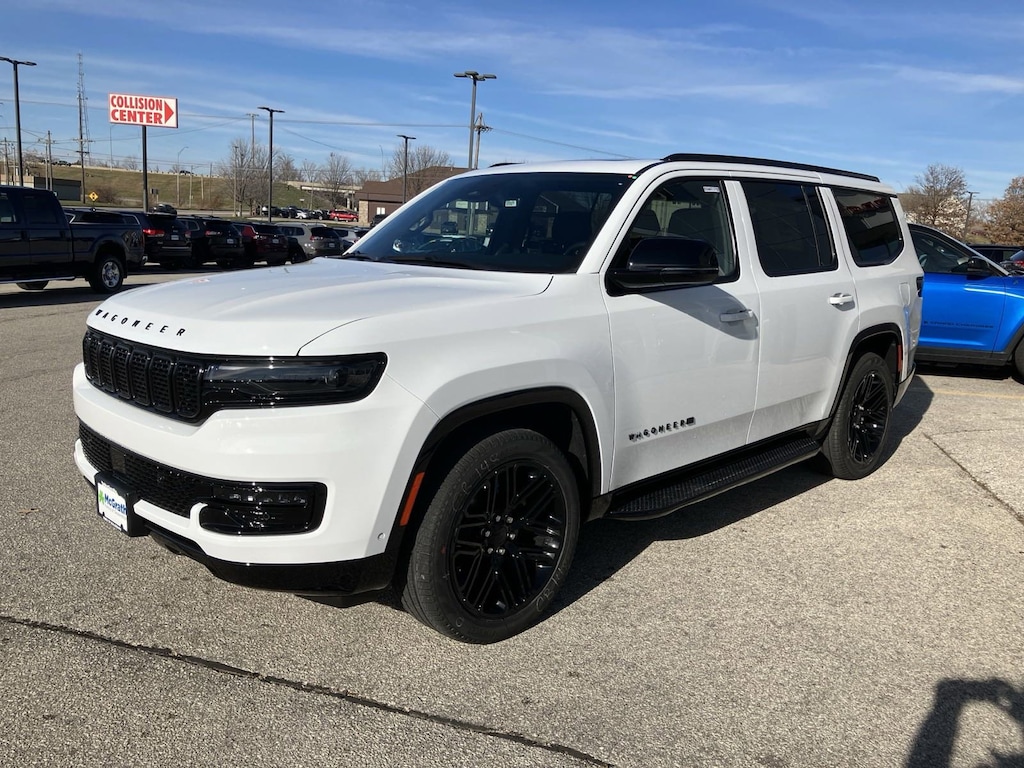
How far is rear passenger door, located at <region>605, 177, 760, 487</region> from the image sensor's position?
147 inches

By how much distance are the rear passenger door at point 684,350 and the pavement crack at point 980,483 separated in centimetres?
209

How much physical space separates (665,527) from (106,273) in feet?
48.3

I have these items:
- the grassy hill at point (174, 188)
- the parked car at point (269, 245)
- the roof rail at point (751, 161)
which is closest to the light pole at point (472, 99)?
the parked car at point (269, 245)

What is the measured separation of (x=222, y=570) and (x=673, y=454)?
208 cm

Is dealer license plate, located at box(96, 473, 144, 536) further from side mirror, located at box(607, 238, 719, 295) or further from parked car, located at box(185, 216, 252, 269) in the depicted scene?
parked car, located at box(185, 216, 252, 269)

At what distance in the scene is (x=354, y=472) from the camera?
2.85m

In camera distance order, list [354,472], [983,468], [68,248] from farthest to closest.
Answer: [68,248], [983,468], [354,472]

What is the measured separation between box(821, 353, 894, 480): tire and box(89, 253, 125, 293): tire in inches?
576

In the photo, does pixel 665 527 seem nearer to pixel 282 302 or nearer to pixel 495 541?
pixel 495 541

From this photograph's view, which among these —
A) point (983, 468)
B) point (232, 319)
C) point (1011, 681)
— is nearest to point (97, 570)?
point (232, 319)

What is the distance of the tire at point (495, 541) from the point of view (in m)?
3.15

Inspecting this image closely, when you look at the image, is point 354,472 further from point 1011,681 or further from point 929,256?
point 929,256

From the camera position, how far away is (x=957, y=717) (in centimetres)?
309

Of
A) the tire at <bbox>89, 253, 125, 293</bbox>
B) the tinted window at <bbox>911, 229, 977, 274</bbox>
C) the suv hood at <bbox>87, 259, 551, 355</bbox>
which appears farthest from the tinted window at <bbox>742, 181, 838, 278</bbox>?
the tire at <bbox>89, 253, 125, 293</bbox>
